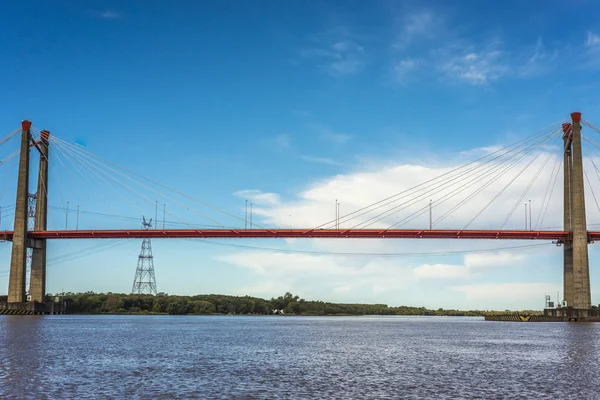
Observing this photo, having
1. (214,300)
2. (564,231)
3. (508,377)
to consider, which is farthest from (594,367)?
(214,300)

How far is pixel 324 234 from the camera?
83.2 meters

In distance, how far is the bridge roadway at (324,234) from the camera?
81.1 metres

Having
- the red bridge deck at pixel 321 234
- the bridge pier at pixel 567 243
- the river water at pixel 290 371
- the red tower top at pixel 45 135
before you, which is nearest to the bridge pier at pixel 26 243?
the red tower top at pixel 45 135

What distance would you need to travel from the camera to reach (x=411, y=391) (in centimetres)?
2517

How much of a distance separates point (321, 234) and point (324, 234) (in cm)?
37

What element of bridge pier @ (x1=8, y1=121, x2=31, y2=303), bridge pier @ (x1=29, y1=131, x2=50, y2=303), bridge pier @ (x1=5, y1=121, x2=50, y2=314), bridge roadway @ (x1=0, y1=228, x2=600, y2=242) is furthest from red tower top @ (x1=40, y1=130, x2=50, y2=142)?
bridge roadway @ (x1=0, y1=228, x2=600, y2=242)

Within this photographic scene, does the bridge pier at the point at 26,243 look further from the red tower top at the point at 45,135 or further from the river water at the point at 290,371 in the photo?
the river water at the point at 290,371

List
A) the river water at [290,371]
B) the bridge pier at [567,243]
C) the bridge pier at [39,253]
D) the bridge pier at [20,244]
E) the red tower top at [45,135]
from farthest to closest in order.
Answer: the red tower top at [45,135], the bridge pier at [39,253], the bridge pier at [20,244], the bridge pier at [567,243], the river water at [290,371]

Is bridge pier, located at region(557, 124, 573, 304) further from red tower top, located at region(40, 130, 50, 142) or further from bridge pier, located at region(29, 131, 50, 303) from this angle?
red tower top, located at region(40, 130, 50, 142)

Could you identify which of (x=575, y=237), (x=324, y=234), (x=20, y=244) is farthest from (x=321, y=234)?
(x=20, y=244)

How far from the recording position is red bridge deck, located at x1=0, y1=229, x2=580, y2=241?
81.1 meters

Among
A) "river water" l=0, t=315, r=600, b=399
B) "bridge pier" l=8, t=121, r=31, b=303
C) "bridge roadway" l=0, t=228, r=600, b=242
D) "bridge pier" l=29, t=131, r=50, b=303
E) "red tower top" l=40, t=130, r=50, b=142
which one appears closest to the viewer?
"river water" l=0, t=315, r=600, b=399

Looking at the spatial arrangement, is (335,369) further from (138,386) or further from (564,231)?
(564,231)

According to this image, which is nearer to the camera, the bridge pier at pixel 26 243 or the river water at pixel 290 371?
the river water at pixel 290 371
